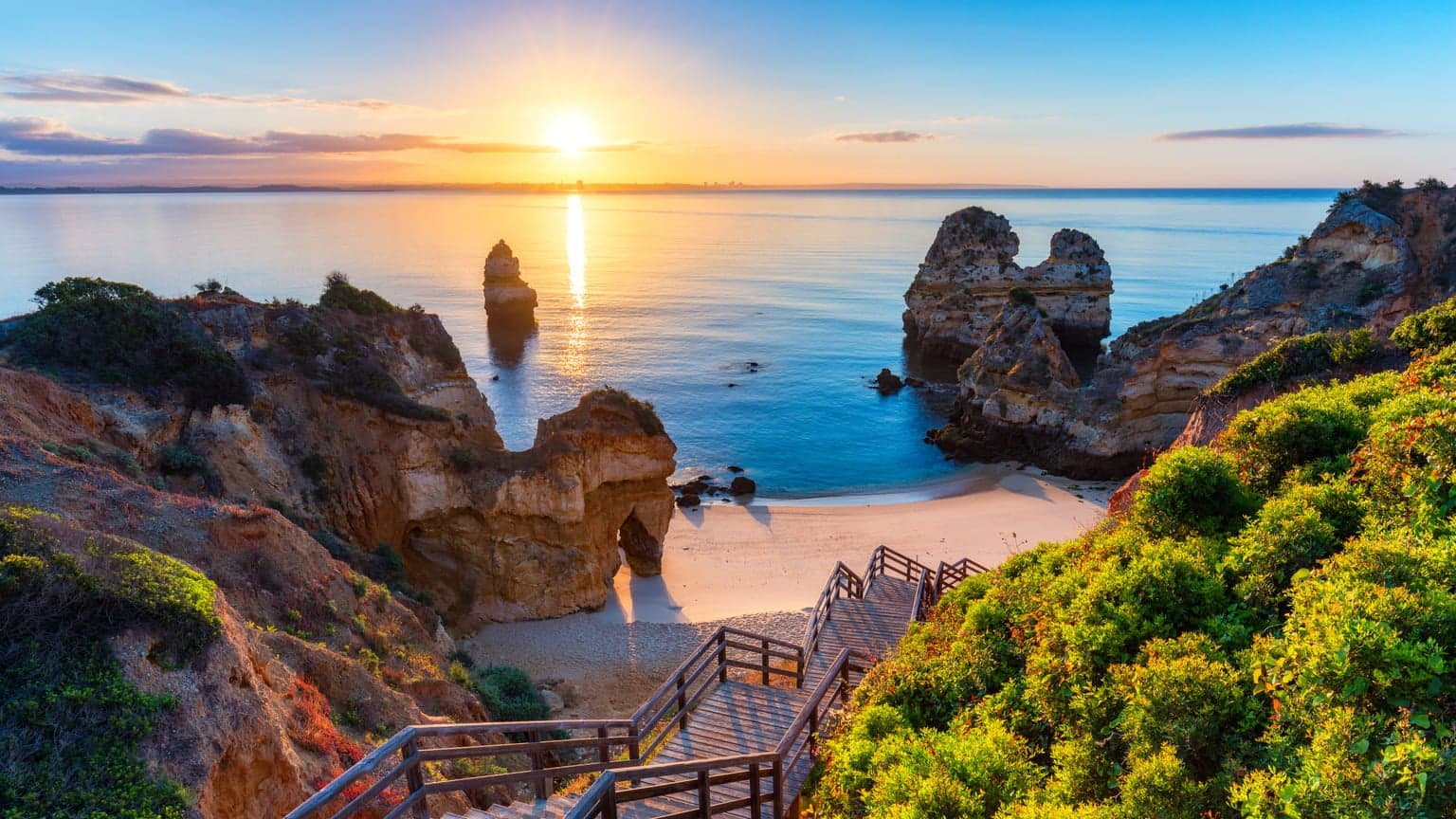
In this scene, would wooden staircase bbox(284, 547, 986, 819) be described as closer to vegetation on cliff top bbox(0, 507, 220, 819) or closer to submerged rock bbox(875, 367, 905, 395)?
vegetation on cliff top bbox(0, 507, 220, 819)

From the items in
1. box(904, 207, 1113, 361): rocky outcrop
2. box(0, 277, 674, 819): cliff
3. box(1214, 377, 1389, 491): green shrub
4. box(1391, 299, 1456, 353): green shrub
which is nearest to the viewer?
box(0, 277, 674, 819): cliff

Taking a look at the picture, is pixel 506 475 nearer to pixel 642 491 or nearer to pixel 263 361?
pixel 642 491

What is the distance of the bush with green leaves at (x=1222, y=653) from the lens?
559 cm

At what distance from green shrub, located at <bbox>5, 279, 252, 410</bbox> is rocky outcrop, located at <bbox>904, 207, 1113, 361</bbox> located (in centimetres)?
6168

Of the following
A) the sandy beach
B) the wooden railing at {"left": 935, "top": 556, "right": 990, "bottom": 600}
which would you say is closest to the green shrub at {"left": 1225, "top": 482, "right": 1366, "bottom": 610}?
the wooden railing at {"left": 935, "top": 556, "right": 990, "bottom": 600}

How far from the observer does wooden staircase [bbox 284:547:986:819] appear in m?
7.62

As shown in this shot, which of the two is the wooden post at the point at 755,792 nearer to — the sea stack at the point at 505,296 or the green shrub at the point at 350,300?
the green shrub at the point at 350,300

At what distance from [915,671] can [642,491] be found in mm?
18645

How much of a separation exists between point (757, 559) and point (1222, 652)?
2484cm

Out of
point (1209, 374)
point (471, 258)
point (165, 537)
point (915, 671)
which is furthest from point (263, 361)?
point (471, 258)

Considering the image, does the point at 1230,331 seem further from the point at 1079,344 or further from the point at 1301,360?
the point at 1079,344

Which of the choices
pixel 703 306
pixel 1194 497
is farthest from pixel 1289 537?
pixel 703 306

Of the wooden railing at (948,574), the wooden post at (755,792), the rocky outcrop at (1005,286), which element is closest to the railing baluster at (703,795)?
the wooden post at (755,792)

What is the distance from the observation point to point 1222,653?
7.46 meters
